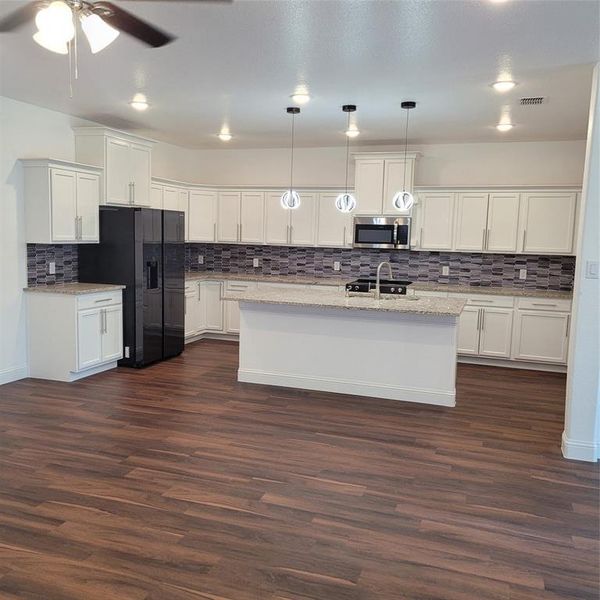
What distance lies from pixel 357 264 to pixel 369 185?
117 centimetres

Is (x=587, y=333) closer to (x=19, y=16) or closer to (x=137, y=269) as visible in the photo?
(x=19, y=16)

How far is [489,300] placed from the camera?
6652mm

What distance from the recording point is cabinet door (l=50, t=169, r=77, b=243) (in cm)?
545

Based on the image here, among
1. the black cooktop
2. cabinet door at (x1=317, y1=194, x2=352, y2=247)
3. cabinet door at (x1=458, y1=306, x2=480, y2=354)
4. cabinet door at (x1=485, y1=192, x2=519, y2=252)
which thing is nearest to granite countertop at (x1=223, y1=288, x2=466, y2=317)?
the black cooktop

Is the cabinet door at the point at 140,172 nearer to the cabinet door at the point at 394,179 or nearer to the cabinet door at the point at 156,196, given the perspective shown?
the cabinet door at the point at 156,196

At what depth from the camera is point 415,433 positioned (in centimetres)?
436

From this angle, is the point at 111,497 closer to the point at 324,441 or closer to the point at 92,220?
the point at 324,441

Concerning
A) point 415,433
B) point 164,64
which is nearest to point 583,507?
point 415,433

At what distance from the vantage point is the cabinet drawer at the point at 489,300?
6.58 metres

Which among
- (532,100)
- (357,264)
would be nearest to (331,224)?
(357,264)

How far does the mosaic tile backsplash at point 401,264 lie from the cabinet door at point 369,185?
727mm

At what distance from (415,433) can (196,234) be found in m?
4.63

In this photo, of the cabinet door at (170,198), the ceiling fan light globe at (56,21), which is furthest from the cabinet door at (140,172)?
the ceiling fan light globe at (56,21)

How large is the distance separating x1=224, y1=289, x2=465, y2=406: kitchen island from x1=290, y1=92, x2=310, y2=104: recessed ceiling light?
180 centimetres
